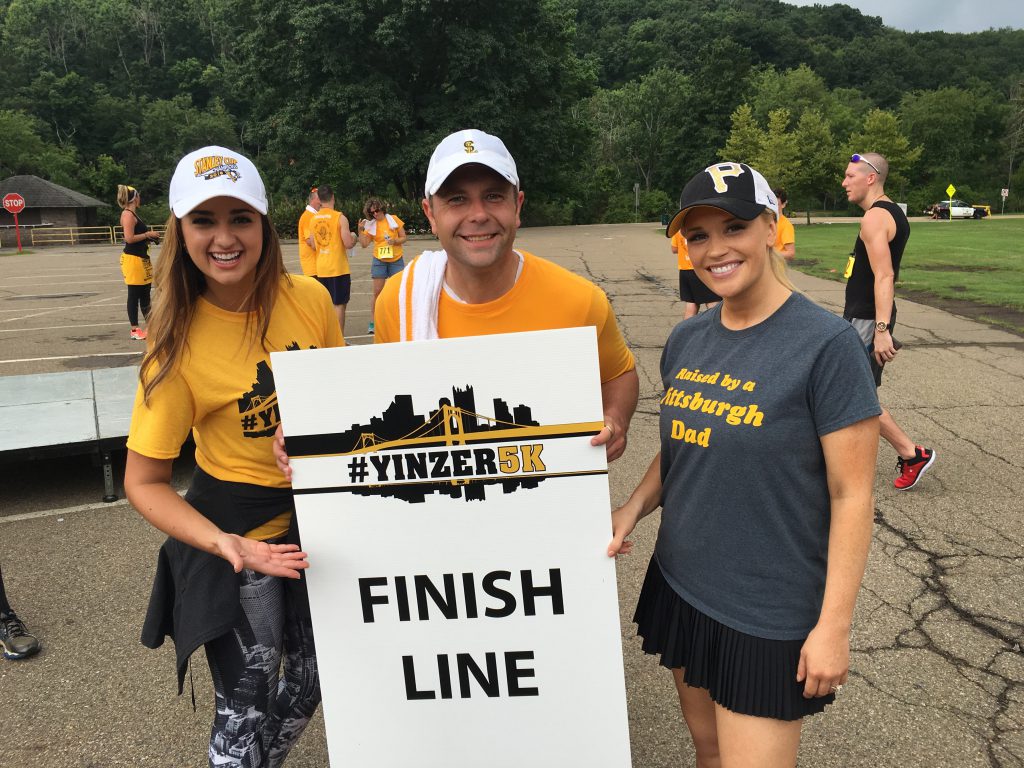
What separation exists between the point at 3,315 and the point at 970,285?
64.3 ft

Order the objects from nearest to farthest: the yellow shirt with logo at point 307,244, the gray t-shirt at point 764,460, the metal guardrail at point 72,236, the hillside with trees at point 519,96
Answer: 1. the gray t-shirt at point 764,460
2. the yellow shirt with logo at point 307,244
3. the hillside with trees at point 519,96
4. the metal guardrail at point 72,236

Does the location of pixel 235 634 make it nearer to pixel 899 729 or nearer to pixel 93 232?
pixel 899 729

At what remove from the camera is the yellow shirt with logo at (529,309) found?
6.42 ft

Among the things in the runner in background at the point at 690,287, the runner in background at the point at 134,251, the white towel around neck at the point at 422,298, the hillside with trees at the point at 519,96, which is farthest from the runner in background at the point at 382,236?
the hillside with trees at the point at 519,96

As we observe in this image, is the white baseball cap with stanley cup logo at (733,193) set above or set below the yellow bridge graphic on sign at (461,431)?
above

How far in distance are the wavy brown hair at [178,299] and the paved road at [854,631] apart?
1656 mm

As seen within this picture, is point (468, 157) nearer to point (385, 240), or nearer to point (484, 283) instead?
point (484, 283)

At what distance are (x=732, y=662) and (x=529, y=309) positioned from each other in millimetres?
1017

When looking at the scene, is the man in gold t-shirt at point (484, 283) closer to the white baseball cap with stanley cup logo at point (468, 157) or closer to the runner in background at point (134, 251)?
the white baseball cap with stanley cup logo at point (468, 157)

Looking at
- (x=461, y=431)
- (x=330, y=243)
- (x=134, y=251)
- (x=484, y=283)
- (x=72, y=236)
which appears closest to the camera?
(x=461, y=431)

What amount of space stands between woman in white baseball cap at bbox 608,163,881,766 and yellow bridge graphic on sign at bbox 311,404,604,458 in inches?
11.5

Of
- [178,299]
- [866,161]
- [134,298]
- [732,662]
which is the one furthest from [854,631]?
[134,298]

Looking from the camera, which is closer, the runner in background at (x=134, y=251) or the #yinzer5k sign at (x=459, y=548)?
the #yinzer5k sign at (x=459, y=548)

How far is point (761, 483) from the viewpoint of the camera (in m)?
1.57
